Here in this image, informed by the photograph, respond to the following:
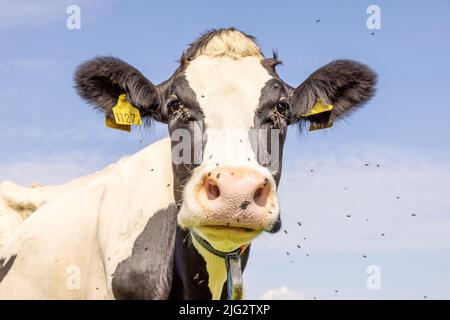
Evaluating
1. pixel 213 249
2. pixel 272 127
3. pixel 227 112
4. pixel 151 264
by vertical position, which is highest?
pixel 227 112

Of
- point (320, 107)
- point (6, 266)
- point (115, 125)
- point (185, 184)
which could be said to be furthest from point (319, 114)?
point (6, 266)

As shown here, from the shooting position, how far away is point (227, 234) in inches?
298

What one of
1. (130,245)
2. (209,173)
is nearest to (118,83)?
(130,245)

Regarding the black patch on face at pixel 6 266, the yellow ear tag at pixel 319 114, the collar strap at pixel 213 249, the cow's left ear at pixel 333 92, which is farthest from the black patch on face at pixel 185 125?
the black patch on face at pixel 6 266

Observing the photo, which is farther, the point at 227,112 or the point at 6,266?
the point at 6,266

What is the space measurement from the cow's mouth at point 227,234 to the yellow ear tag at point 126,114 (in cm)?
171

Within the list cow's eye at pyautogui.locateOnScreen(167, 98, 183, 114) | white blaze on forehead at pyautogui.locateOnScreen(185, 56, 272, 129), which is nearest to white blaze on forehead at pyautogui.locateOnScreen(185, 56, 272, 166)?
white blaze on forehead at pyautogui.locateOnScreen(185, 56, 272, 129)

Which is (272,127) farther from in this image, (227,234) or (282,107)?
(227,234)

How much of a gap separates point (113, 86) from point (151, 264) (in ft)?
5.76

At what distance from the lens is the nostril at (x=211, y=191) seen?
7414mm

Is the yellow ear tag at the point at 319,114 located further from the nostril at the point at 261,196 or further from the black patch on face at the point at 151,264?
the nostril at the point at 261,196

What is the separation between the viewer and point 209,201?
7410 mm

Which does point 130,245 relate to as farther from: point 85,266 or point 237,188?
point 237,188
